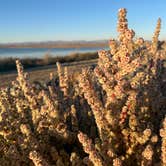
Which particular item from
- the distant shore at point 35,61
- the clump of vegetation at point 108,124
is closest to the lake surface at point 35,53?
the distant shore at point 35,61

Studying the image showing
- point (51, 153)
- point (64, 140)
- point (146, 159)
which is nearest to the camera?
point (146, 159)

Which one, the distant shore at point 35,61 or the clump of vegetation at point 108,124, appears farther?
the distant shore at point 35,61

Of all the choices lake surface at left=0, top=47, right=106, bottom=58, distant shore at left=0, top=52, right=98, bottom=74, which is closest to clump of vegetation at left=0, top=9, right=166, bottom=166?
distant shore at left=0, top=52, right=98, bottom=74

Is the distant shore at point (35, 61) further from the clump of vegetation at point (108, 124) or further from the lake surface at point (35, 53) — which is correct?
the clump of vegetation at point (108, 124)

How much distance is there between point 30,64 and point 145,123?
79.3 feet

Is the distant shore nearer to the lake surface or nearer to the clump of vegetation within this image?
the lake surface

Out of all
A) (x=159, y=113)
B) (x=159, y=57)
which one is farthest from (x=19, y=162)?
(x=159, y=57)

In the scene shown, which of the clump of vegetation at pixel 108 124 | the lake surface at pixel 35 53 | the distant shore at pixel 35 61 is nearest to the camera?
the clump of vegetation at pixel 108 124

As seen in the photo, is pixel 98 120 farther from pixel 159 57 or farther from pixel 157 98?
pixel 159 57

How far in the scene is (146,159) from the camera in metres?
3.02

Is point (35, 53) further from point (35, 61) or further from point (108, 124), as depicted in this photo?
point (108, 124)

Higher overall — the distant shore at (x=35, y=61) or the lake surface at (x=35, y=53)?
the distant shore at (x=35, y=61)

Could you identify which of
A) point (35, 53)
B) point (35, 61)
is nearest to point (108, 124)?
point (35, 61)

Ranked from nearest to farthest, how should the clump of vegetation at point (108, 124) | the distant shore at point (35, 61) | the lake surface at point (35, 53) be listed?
the clump of vegetation at point (108, 124)
the distant shore at point (35, 61)
the lake surface at point (35, 53)
